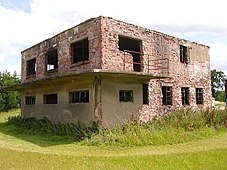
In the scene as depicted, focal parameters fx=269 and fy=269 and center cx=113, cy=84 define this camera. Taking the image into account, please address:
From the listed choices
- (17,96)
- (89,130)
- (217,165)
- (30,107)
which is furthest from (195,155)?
(17,96)

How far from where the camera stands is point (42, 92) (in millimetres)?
18781

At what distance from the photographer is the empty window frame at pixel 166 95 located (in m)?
18.0

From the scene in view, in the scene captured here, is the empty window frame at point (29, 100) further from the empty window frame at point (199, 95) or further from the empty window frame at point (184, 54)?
the empty window frame at point (199, 95)

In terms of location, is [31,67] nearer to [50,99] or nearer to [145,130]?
[50,99]

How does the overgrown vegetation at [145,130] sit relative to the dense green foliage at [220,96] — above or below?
below

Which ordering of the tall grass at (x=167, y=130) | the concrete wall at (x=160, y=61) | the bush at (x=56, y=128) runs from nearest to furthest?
the tall grass at (x=167, y=130), the bush at (x=56, y=128), the concrete wall at (x=160, y=61)

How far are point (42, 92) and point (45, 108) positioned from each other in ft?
4.12

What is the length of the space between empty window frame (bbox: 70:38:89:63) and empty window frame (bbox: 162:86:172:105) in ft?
18.6

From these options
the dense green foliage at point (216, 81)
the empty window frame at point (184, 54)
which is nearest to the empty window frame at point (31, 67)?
the empty window frame at point (184, 54)

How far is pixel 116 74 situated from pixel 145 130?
3.11 meters

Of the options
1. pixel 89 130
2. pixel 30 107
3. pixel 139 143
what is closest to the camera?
pixel 139 143

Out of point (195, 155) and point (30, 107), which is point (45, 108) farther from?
point (195, 155)

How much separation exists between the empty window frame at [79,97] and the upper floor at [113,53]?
1283 mm

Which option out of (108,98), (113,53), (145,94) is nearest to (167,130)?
(108,98)
